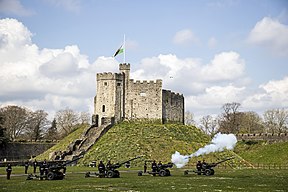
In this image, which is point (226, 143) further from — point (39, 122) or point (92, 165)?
point (39, 122)

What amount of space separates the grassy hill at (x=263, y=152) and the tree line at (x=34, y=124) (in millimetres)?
39589

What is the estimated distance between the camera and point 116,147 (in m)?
58.0

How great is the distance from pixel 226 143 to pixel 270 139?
29311mm

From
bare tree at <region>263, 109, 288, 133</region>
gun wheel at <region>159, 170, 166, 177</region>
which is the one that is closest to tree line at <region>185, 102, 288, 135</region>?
bare tree at <region>263, 109, 288, 133</region>

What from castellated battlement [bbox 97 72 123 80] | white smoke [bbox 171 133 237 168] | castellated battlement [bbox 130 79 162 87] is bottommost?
white smoke [bbox 171 133 237 168]

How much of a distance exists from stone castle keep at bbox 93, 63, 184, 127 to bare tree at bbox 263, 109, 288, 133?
5583 cm

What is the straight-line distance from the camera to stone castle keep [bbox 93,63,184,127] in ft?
219

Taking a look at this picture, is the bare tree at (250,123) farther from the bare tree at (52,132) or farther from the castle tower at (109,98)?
the castle tower at (109,98)

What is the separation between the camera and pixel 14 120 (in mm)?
101312

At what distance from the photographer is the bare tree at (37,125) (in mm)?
105625

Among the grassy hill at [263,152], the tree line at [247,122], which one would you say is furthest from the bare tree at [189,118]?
the grassy hill at [263,152]

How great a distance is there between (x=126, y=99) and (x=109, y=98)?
8.10ft

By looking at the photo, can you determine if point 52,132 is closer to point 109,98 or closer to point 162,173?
point 109,98

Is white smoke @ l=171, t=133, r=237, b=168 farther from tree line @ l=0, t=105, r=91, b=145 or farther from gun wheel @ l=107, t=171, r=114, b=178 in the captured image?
tree line @ l=0, t=105, r=91, b=145
